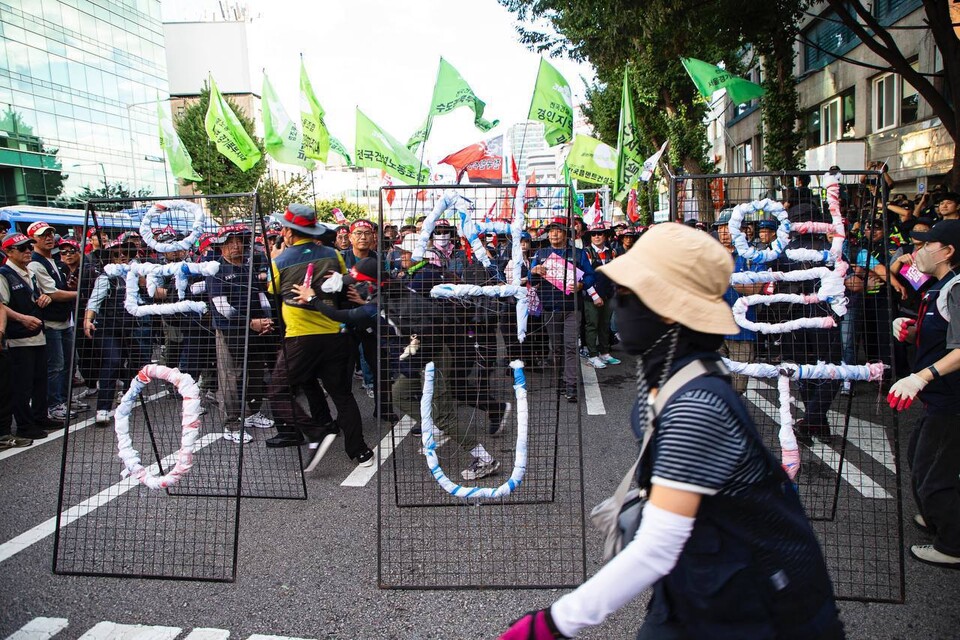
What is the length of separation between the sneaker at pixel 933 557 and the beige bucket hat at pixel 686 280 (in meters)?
3.04

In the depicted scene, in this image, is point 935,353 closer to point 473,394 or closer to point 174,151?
point 473,394

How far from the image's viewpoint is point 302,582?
11.8 ft

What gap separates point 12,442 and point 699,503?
6.96 meters

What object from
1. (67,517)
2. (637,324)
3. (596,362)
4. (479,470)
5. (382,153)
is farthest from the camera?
(382,153)

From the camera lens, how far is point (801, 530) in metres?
1.61

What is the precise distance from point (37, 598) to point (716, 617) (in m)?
3.70

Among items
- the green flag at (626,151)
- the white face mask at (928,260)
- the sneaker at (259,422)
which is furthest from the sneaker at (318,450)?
the green flag at (626,151)

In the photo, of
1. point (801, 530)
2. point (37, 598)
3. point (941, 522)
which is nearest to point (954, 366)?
point (941, 522)

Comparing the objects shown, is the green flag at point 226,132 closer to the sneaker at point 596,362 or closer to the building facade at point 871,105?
the sneaker at point 596,362

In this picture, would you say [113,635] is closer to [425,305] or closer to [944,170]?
[425,305]

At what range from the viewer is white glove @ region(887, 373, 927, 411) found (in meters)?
3.09

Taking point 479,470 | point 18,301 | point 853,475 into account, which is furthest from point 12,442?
point 853,475

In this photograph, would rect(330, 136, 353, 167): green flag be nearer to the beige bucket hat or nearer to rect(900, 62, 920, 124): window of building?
rect(900, 62, 920, 124): window of building

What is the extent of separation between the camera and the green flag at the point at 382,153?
1038 cm
